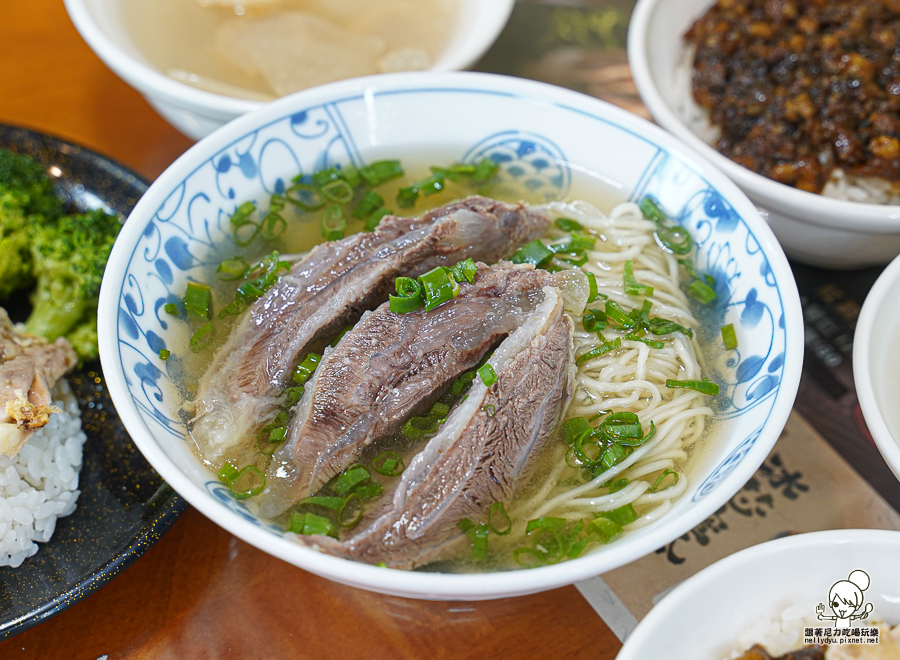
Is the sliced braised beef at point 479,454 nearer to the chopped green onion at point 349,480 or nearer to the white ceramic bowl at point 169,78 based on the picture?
the chopped green onion at point 349,480

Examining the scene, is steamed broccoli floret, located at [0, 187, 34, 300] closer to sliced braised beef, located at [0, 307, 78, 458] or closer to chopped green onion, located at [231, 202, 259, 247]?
sliced braised beef, located at [0, 307, 78, 458]

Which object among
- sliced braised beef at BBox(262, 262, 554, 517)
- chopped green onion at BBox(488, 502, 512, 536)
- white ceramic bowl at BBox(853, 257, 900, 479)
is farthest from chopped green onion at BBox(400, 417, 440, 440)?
white ceramic bowl at BBox(853, 257, 900, 479)

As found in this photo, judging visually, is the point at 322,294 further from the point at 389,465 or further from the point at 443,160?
the point at 443,160

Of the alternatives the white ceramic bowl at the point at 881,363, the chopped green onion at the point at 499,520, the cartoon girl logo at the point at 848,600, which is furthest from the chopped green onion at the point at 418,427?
the white ceramic bowl at the point at 881,363

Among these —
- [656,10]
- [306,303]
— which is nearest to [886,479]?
[306,303]

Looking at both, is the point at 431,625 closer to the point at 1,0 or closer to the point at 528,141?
the point at 528,141
